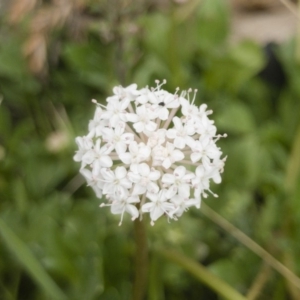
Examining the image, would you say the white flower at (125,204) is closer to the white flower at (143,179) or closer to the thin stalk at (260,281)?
the white flower at (143,179)

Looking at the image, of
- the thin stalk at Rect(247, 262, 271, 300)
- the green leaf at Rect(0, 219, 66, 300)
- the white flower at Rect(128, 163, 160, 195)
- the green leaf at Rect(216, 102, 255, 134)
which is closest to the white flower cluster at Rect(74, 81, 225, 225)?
the white flower at Rect(128, 163, 160, 195)

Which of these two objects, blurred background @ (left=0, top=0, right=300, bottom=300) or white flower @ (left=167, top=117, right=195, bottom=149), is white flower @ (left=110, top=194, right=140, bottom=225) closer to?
white flower @ (left=167, top=117, right=195, bottom=149)

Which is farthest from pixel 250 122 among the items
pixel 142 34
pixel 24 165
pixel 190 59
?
pixel 24 165

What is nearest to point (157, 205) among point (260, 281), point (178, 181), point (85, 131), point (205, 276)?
point (178, 181)

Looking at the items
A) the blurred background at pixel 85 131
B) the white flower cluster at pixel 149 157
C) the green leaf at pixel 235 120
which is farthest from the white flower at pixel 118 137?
the green leaf at pixel 235 120

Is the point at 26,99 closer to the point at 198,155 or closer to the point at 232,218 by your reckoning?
the point at 232,218
